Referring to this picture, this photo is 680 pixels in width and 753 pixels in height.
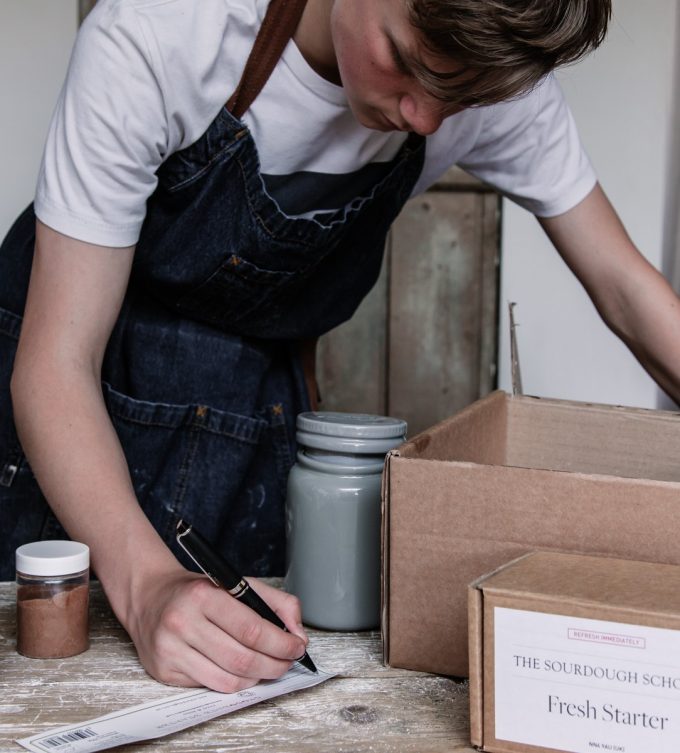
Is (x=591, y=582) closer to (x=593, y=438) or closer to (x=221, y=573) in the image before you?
(x=221, y=573)

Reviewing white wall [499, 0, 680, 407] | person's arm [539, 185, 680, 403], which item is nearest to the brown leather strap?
person's arm [539, 185, 680, 403]

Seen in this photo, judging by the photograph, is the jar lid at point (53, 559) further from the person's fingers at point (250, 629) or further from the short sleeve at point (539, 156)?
the short sleeve at point (539, 156)

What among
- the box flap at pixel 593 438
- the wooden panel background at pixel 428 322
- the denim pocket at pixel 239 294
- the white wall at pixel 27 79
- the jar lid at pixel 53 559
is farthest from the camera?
the wooden panel background at pixel 428 322

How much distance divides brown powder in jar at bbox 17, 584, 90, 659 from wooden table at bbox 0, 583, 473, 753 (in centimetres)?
1

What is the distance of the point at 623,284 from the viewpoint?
4.57 ft

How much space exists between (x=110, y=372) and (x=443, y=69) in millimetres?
661

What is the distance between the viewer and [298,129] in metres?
1.21

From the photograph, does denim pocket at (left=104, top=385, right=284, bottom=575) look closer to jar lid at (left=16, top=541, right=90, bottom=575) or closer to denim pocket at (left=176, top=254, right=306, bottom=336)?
denim pocket at (left=176, top=254, right=306, bottom=336)

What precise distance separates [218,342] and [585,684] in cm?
79

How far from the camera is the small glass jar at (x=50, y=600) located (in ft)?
2.98

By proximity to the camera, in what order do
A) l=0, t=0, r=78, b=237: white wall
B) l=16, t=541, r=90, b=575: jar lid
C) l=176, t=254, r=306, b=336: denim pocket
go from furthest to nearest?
l=0, t=0, r=78, b=237: white wall → l=176, t=254, r=306, b=336: denim pocket → l=16, t=541, r=90, b=575: jar lid

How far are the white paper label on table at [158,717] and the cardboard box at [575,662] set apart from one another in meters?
0.18

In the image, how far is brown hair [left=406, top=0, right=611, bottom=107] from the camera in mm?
854

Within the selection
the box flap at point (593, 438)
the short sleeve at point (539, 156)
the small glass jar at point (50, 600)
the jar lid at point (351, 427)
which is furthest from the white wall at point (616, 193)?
the small glass jar at point (50, 600)
